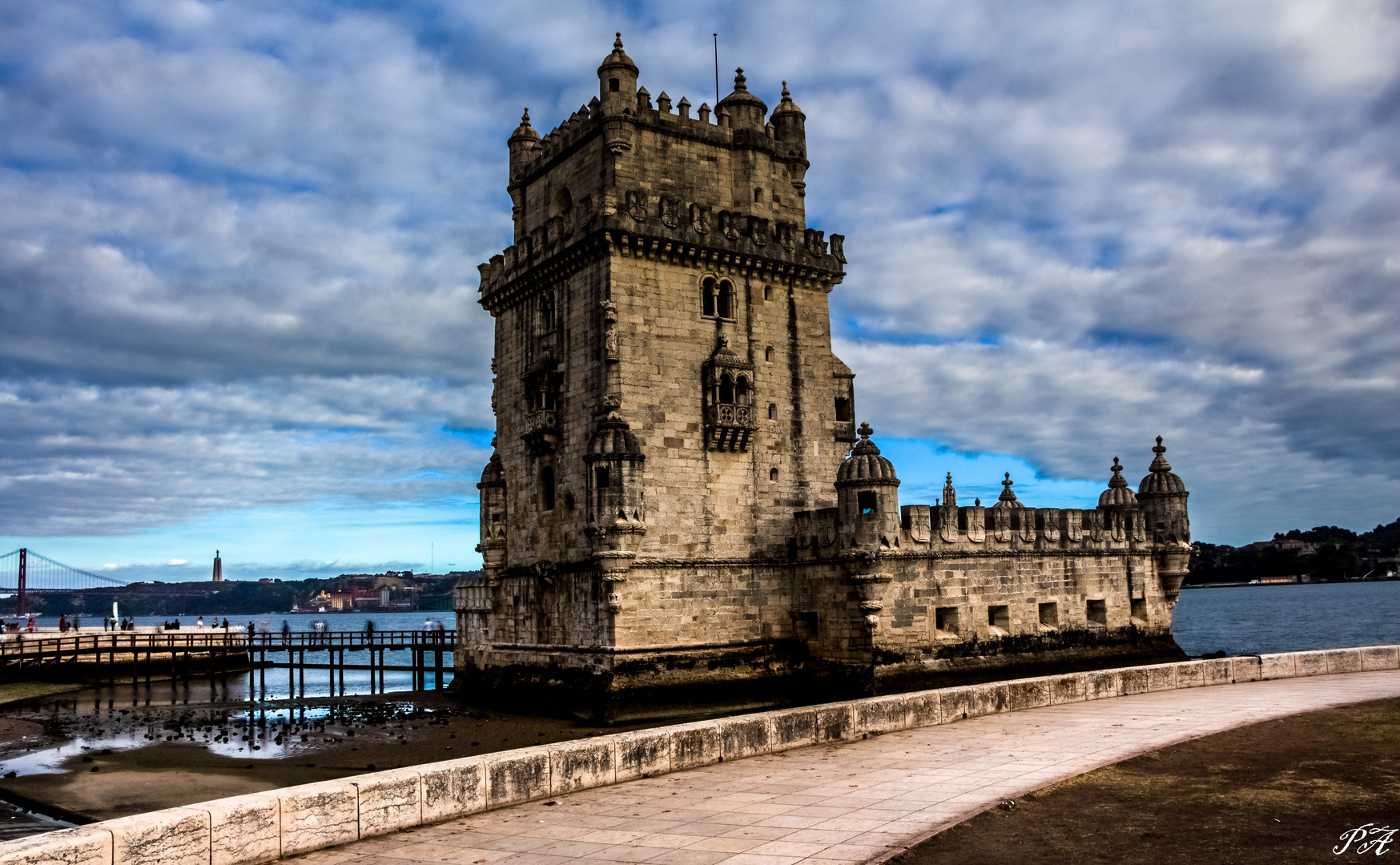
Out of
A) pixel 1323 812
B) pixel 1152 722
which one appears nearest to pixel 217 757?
pixel 1152 722

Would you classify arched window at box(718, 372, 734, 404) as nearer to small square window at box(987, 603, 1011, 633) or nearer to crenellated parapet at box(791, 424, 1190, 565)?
crenellated parapet at box(791, 424, 1190, 565)

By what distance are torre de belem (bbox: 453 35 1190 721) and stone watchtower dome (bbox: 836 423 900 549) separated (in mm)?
75

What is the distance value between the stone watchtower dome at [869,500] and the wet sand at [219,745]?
26.5 ft

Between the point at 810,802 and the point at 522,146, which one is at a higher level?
the point at 522,146

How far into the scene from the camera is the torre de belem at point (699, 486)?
2962cm

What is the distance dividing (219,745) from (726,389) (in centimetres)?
1792

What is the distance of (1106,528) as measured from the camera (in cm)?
3778

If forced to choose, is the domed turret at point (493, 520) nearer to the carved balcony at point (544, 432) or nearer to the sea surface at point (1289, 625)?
the carved balcony at point (544, 432)

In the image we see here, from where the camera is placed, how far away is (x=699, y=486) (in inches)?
1214

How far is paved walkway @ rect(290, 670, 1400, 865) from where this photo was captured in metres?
9.59

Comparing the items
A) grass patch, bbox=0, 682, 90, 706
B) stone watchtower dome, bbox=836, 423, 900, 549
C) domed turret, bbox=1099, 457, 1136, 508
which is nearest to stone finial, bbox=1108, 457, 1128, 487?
domed turret, bbox=1099, 457, 1136, 508

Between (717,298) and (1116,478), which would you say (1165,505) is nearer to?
(1116,478)

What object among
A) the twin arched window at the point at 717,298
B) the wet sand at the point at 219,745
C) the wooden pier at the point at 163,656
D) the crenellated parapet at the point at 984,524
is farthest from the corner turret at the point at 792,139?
the wooden pier at the point at 163,656

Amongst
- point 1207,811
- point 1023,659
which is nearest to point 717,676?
point 1023,659
